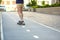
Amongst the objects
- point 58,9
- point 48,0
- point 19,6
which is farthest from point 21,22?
point 48,0

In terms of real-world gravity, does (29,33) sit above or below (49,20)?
above

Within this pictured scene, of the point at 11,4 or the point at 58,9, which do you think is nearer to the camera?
the point at 58,9

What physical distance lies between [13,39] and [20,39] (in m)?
0.22

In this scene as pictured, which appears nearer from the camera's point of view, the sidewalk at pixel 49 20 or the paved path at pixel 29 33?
the paved path at pixel 29 33

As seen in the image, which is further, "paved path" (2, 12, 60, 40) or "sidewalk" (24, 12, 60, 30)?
"sidewalk" (24, 12, 60, 30)

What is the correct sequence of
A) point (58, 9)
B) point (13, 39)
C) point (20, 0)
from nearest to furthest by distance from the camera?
point (13, 39)
point (20, 0)
point (58, 9)

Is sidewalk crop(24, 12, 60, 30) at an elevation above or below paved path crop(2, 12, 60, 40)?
below

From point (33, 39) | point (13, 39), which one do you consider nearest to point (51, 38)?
point (33, 39)

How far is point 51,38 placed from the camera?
7645 mm

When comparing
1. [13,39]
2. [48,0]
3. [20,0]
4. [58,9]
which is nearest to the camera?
[13,39]

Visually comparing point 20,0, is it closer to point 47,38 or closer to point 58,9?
point 47,38

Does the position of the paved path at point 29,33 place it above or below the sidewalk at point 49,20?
above

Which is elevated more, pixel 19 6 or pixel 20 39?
pixel 19 6

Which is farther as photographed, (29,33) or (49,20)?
(49,20)
